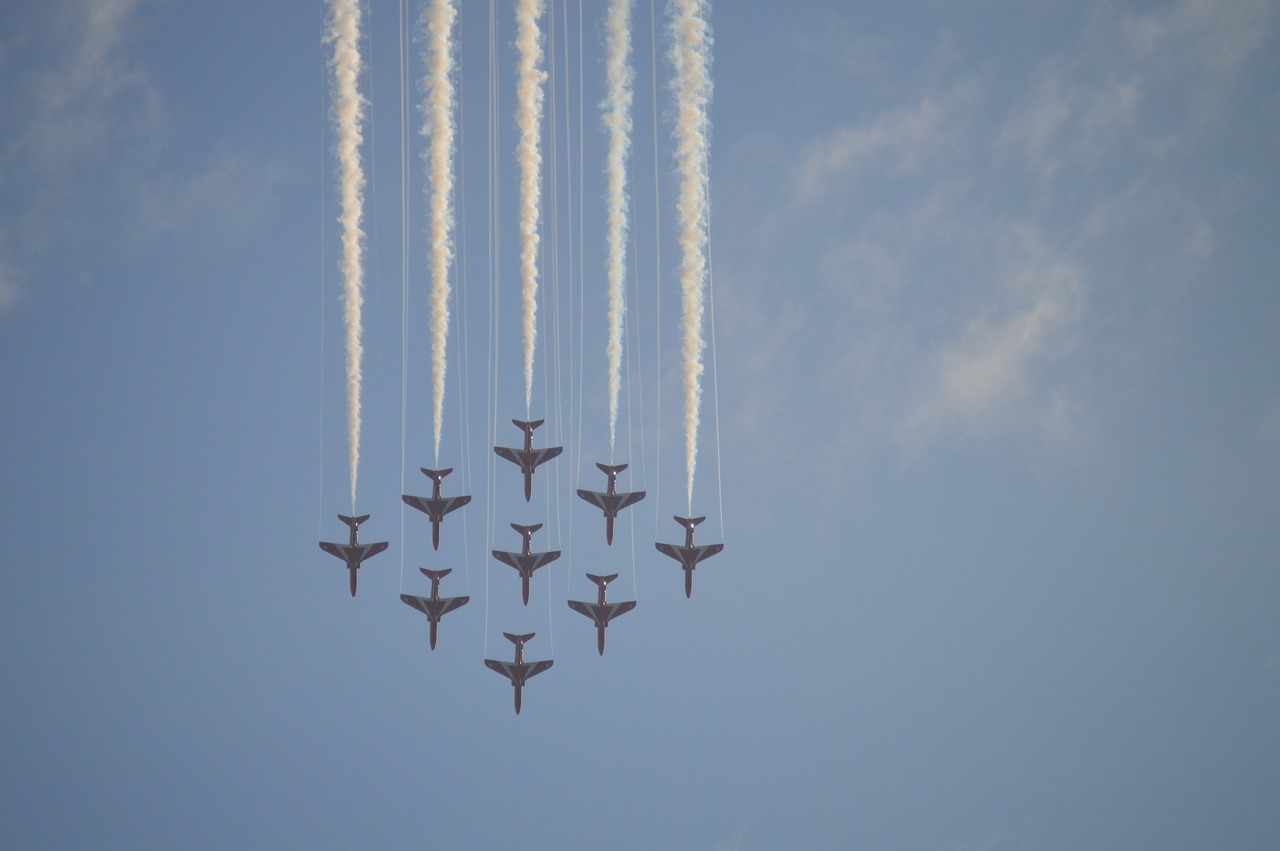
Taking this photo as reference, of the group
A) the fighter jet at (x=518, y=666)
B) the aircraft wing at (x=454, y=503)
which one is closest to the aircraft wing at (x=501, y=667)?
the fighter jet at (x=518, y=666)

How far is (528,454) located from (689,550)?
4964 mm

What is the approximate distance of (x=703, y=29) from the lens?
119 feet

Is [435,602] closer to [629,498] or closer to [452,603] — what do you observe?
[452,603]

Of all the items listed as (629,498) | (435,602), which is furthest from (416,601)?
(629,498)

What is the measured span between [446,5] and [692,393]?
10.4m

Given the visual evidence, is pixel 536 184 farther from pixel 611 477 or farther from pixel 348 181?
pixel 611 477

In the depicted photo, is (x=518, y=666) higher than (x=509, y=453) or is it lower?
lower

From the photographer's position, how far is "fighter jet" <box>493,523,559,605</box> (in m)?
43.8

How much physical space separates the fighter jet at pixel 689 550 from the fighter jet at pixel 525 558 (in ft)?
10.2

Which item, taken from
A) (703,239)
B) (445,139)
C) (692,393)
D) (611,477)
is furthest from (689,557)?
(445,139)

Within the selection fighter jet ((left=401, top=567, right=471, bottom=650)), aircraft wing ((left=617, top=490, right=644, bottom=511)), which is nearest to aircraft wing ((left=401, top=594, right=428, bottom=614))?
fighter jet ((left=401, top=567, right=471, bottom=650))

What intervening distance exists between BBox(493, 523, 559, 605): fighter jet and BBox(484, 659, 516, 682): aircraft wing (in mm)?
2595

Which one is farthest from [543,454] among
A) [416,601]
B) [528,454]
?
[416,601]

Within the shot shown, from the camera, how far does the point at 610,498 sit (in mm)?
43094
